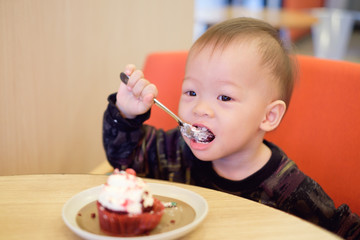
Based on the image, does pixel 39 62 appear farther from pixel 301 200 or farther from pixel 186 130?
pixel 301 200

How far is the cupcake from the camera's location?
672mm

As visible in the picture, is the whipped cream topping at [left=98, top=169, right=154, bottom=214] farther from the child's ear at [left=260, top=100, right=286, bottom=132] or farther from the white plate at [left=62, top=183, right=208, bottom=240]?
the child's ear at [left=260, top=100, right=286, bottom=132]

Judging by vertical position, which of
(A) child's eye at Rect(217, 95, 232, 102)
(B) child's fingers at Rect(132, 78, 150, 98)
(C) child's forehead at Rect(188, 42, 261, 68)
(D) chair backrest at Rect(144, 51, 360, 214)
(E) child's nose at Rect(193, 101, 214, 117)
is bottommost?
(D) chair backrest at Rect(144, 51, 360, 214)

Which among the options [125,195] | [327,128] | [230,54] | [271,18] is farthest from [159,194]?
[271,18]

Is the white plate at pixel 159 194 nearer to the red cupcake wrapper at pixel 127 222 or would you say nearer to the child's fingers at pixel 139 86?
the red cupcake wrapper at pixel 127 222

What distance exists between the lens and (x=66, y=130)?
1581 mm

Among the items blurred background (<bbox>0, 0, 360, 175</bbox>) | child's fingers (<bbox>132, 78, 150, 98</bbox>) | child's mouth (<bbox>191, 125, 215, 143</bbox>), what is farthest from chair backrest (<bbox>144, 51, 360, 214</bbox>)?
child's fingers (<bbox>132, 78, 150, 98</bbox>)

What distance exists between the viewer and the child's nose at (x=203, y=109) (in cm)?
102

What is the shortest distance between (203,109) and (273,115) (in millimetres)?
240

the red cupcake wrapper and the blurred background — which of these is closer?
the red cupcake wrapper

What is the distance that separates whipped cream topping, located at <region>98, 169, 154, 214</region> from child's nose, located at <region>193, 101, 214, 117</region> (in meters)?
0.34

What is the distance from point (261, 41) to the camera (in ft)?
3.60

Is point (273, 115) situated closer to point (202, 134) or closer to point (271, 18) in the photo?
point (202, 134)

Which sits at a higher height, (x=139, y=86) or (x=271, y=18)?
(x=139, y=86)
